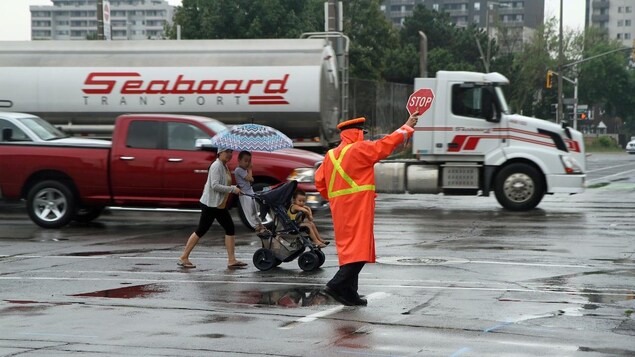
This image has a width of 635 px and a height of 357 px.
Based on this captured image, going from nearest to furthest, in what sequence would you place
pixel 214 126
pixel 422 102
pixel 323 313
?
pixel 323 313 < pixel 422 102 < pixel 214 126

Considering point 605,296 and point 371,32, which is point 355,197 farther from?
point 371,32

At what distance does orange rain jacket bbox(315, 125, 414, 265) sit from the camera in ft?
31.5

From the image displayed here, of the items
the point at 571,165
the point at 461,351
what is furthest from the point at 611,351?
the point at 571,165

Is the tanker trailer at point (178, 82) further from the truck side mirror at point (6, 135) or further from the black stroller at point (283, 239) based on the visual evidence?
the black stroller at point (283, 239)

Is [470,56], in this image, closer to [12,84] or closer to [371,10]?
[371,10]

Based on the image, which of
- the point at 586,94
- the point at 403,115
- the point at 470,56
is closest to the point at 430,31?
the point at 470,56

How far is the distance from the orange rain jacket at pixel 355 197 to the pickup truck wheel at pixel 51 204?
9.16 m

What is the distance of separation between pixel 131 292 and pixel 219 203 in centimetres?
246

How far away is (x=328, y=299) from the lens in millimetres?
10102

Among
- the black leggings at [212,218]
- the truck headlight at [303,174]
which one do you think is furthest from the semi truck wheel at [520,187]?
the black leggings at [212,218]

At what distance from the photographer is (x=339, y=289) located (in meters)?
9.69

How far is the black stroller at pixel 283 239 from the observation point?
1223 centimetres

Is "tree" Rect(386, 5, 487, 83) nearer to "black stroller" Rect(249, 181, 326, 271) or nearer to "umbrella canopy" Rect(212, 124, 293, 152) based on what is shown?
"umbrella canopy" Rect(212, 124, 293, 152)

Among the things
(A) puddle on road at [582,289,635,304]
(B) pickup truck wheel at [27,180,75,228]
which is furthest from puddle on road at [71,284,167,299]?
(B) pickup truck wheel at [27,180,75,228]
